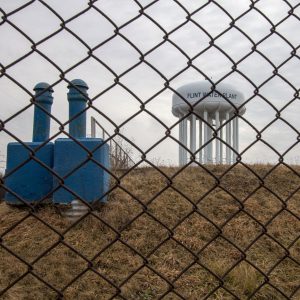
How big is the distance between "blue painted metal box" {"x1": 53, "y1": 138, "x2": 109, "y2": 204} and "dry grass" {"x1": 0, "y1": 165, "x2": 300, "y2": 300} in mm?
297

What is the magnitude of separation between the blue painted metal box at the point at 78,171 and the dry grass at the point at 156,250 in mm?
297

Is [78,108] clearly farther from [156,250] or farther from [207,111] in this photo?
[207,111]

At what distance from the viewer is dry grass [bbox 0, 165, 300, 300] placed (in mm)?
4312

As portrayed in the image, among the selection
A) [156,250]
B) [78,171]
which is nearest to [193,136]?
[78,171]

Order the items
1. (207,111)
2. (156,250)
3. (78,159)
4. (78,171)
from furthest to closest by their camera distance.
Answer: (207,111), (78,171), (78,159), (156,250)

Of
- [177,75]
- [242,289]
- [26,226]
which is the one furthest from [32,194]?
[177,75]

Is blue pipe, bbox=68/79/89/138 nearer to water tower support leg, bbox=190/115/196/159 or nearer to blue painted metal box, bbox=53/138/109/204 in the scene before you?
blue painted metal box, bbox=53/138/109/204

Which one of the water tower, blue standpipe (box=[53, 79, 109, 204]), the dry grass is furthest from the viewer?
the water tower

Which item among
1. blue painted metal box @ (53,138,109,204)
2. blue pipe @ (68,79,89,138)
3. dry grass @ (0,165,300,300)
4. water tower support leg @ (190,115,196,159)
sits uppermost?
blue pipe @ (68,79,89,138)

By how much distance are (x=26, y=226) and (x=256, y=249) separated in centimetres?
276

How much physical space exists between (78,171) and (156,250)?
167 cm

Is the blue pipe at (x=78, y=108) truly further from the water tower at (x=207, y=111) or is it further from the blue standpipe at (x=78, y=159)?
the water tower at (x=207, y=111)

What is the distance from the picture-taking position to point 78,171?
5.48 metres

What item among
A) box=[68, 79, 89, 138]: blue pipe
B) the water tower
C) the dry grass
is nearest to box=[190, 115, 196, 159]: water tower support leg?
the water tower
